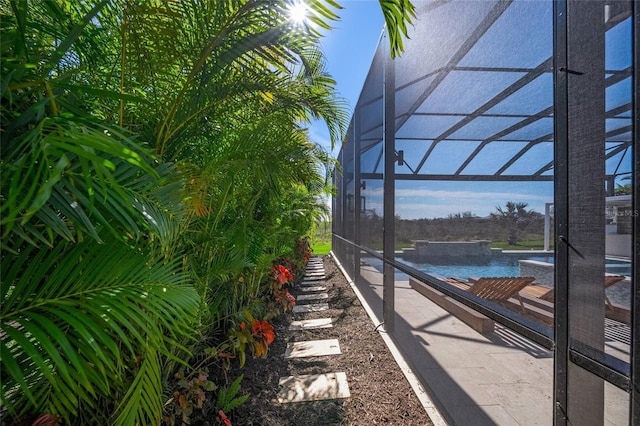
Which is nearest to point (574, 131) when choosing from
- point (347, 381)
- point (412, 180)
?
point (412, 180)

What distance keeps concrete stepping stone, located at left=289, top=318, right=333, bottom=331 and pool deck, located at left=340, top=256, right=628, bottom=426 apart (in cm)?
111

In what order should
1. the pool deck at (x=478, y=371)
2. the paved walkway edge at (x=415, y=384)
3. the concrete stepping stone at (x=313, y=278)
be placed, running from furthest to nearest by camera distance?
the concrete stepping stone at (x=313, y=278) → the paved walkway edge at (x=415, y=384) → the pool deck at (x=478, y=371)

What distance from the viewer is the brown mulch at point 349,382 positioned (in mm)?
1713

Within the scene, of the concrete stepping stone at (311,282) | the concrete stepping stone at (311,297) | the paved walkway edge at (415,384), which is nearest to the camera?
the paved walkway edge at (415,384)

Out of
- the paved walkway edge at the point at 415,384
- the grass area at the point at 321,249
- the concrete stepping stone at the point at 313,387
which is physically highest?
the paved walkway edge at the point at 415,384

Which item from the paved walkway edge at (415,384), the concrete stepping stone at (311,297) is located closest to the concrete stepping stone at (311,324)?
the paved walkway edge at (415,384)

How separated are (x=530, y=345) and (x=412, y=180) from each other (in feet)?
4.50

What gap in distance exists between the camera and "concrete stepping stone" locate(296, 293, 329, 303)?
14.2 ft

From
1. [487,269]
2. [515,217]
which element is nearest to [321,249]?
[487,269]

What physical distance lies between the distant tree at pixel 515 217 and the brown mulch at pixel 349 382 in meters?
1.26

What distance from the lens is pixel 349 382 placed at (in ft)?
6.90

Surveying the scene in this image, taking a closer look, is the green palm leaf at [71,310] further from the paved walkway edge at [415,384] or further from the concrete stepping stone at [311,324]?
the concrete stepping stone at [311,324]

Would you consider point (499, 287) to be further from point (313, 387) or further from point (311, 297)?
point (311, 297)

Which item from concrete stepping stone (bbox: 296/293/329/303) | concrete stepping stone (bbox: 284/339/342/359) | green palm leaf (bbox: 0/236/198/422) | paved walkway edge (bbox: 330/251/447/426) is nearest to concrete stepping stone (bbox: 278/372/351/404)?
concrete stepping stone (bbox: 284/339/342/359)
